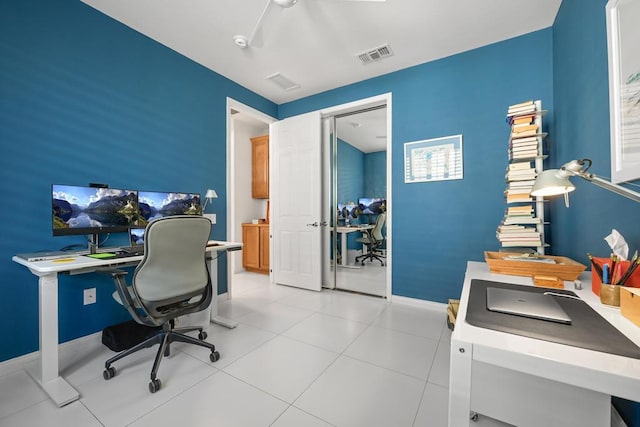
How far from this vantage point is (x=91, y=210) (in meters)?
1.89

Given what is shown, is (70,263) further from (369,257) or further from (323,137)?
(369,257)

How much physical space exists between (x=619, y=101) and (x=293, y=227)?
127 inches

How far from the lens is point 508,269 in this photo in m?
1.52

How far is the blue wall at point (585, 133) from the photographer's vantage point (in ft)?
4.03

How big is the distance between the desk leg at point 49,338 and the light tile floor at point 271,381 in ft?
0.22

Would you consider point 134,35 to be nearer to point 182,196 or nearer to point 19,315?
point 182,196

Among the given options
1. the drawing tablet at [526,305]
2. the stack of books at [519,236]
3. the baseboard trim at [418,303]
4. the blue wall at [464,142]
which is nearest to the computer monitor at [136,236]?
the drawing tablet at [526,305]

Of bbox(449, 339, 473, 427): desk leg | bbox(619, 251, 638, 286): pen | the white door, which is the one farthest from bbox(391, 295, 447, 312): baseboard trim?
bbox(449, 339, 473, 427): desk leg

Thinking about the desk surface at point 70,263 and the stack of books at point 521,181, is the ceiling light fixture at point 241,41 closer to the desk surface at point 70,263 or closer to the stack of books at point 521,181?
the desk surface at point 70,263

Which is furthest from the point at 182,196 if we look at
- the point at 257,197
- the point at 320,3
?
the point at 257,197

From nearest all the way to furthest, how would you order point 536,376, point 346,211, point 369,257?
point 536,376 → point 346,211 → point 369,257

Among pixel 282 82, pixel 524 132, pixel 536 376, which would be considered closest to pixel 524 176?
pixel 524 132

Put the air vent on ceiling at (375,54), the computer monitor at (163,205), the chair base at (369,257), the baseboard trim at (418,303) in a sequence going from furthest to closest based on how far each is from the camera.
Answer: the chair base at (369,257) → the baseboard trim at (418,303) → the air vent on ceiling at (375,54) → the computer monitor at (163,205)

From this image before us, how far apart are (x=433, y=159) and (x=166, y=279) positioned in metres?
2.85
